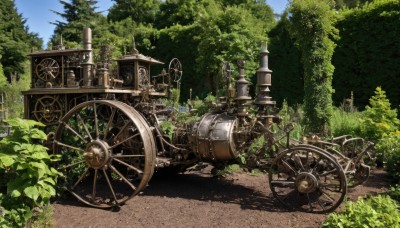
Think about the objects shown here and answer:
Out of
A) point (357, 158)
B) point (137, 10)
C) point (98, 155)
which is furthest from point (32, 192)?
point (137, 10)

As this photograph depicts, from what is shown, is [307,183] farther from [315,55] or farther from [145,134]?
[315,55]

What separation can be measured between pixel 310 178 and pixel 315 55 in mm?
4588

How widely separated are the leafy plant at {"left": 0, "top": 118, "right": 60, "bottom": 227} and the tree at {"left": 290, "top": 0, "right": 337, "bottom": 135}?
230 inches

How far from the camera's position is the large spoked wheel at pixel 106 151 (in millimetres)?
4859

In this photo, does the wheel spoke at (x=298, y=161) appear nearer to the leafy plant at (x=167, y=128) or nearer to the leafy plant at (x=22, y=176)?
the leafy plant at (x=167, y=128)

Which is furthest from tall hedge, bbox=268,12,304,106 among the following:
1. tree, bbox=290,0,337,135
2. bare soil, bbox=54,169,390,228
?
bare soil, bbox=54,169,390,228

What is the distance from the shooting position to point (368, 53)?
11.1 m

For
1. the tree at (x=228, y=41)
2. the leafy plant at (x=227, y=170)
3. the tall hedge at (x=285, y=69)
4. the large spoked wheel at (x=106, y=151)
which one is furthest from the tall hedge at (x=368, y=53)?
the large spoked wheel at (x=106, y=151)

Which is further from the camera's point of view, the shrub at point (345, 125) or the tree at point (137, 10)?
the tree at point (137, 10)

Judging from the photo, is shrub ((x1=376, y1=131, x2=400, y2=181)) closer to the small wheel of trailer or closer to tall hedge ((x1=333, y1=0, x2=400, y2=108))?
the small wheel of trailer

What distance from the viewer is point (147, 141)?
15.8ft

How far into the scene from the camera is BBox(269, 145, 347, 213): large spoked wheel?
4.48 meters

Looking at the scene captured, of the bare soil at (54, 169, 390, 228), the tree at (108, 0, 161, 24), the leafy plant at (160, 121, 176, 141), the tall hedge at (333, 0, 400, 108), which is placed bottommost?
the bare soil at (54, 169, 390, 228)

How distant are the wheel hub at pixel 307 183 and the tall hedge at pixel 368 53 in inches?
278
